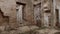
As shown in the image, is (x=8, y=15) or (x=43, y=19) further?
(x=43, y=19)

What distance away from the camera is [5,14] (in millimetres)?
4980

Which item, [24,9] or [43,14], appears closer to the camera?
[24,9]

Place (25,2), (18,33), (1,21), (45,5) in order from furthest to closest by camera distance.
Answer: (45,5) < (25,2) < (1,21) < (18,33)

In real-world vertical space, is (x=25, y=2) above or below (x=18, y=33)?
above

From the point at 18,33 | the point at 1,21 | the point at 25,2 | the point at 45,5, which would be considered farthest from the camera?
the point at 45,5

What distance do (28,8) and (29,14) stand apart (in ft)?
1.35

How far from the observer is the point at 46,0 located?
8.38 metres

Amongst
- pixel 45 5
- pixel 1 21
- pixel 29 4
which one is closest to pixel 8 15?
pixel 1 21

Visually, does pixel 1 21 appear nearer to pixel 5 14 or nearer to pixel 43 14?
pixel 5 14

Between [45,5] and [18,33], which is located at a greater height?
[45,5]

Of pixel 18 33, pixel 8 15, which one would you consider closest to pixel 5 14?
pixel 8 15

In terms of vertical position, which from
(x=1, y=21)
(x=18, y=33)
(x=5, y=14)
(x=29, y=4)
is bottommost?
(x=18, y=33)

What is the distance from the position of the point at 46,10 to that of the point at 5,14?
433 cm

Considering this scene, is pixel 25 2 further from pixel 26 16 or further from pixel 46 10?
pixel 46 10
